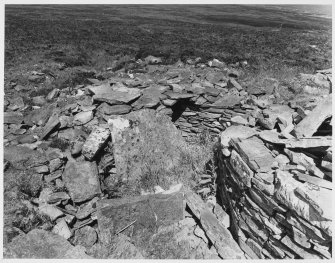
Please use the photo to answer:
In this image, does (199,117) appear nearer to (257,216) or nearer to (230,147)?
(230,147)

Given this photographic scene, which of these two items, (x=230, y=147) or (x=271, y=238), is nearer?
(x=271, y=238)

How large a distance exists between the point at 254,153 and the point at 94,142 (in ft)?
11.6

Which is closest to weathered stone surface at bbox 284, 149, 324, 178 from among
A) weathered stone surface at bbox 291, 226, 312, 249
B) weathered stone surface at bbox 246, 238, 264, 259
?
weathered stone surface at bbox 291, 226, 312, 249

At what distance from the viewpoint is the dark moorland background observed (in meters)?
13.8

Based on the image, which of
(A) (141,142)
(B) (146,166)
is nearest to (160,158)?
(B) (146,166)

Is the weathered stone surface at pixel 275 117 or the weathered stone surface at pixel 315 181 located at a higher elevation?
the weathered stone surface at pixel 315 181

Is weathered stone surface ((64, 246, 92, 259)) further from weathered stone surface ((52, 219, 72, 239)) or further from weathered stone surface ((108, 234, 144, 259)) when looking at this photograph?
weathered stone surface ((52, 219, 72, 239))

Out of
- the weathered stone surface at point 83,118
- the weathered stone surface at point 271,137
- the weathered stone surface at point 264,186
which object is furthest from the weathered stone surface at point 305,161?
the weathered stone surface at point 83,118

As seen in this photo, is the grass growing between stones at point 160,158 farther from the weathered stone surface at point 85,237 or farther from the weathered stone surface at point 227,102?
the weathered stone surface at point 227,102

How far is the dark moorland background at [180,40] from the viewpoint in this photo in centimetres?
1384

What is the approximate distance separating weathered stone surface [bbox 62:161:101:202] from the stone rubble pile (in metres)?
A: 2.68

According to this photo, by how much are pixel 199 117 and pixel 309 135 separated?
4.16m

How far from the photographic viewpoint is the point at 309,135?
446 cm

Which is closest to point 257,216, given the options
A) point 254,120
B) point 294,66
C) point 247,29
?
point 254,120
